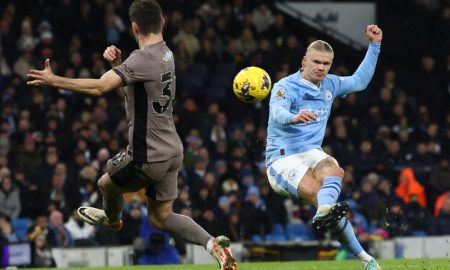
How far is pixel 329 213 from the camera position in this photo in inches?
382

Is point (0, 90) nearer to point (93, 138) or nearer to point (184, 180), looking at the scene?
point (93, 138)

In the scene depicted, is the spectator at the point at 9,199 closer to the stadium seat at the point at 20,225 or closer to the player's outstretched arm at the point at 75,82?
the stadium seat at the point at 20,225

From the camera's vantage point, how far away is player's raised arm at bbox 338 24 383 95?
1141cm

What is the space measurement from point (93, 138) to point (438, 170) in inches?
245

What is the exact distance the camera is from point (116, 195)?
10289mm

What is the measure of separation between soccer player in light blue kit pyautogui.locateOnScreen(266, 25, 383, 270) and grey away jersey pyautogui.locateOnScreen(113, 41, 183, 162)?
111cm

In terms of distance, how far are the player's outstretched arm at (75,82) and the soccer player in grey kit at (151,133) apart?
5 centimetres

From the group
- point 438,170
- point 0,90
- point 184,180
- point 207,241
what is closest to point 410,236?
point 438,170

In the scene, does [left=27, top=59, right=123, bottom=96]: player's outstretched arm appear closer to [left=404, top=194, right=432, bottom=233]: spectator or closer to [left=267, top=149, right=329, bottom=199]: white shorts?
[left=267, top=149, right=329, bottom=199]: white shorts

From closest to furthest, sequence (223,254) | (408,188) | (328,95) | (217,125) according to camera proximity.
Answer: (223,254) → (328,95) → (408,188) → (217,125)

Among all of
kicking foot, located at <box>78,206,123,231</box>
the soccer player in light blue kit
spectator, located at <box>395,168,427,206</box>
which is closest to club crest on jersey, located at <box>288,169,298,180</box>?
the soccer player in light blue kit

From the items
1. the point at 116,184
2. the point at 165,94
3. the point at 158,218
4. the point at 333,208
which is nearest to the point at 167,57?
the point at 165,94

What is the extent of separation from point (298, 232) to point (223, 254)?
9476 mm

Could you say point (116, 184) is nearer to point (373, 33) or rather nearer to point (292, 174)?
point (292, 174)
